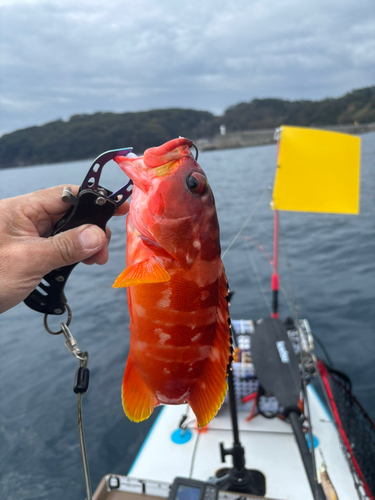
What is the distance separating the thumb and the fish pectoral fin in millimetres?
391

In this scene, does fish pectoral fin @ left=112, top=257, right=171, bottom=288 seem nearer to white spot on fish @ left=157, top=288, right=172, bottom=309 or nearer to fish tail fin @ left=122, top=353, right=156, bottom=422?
white spot on fish @ left=157, top=288, right=172, bottom=309

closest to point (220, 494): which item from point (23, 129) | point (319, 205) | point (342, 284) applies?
point (319, 205)

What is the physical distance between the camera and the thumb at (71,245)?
1.54 metres

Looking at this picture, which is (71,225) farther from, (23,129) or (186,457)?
(23,129)

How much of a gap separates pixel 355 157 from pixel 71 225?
5.19 metres

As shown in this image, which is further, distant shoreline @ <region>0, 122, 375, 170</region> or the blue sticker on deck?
distant shoreline @ <region>0, 122, 375, 170</region>

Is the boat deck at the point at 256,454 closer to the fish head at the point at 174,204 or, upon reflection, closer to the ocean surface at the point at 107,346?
the ocean surface at the point at 107,346

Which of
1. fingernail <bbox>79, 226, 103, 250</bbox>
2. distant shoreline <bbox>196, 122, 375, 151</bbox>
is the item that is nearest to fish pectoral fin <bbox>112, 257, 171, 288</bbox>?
fingernail <bbox>79, 226, 103, 250</bbox>

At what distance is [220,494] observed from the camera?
2691mm

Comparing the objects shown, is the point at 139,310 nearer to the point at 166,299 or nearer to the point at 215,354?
the point at 166,299

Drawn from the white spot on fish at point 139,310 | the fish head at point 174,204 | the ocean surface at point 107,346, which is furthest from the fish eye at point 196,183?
the ocean surface at point 107,346

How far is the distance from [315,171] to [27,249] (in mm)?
4887

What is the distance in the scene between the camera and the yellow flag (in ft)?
17.7

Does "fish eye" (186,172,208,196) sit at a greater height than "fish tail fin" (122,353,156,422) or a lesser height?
greater
